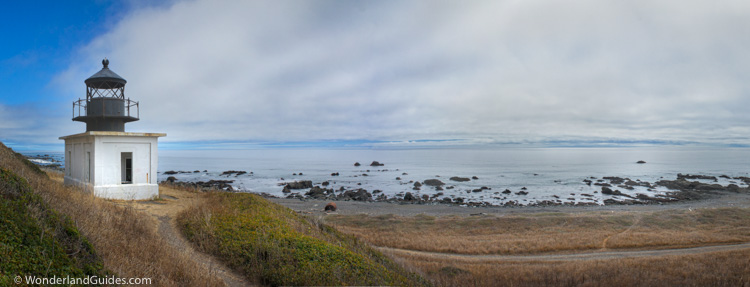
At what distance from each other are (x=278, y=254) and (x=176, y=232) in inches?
148

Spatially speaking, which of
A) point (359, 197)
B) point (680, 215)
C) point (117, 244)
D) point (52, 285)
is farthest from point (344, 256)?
point (359, 197)

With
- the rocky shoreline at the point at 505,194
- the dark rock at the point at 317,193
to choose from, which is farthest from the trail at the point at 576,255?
the dark rock at the point at 317,193

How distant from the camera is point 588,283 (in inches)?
400

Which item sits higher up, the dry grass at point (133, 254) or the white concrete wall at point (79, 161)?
the white concrete wall at point (79, 161)

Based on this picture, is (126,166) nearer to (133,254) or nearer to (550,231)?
(133,254)

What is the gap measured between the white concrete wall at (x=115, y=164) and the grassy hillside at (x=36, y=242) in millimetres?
10316

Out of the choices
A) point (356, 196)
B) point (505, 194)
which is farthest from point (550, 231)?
point (356, 196)

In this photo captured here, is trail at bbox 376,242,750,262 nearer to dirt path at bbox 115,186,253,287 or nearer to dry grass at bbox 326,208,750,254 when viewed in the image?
dry grass at bbox 326,208,750,254

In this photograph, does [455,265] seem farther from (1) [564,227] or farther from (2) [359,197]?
(2) [359,197]

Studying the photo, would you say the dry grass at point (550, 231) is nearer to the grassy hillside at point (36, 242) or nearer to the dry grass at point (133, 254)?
the dry grass at point (133, 254)

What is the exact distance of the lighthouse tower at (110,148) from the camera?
49.0ft

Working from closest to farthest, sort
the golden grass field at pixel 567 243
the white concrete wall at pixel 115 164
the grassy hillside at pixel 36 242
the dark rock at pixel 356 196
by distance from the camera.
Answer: the grassy hillside at pixel 36 242, the golden grass field at pixel 567 243, the white concrete wall at pixel 115 164, the dark rock at pixel 356 196

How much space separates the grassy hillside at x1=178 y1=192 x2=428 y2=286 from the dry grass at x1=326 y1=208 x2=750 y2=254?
24.5 ft

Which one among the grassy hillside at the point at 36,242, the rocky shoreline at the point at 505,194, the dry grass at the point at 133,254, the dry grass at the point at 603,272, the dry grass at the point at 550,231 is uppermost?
the grassy hillside at the point at 36,242
